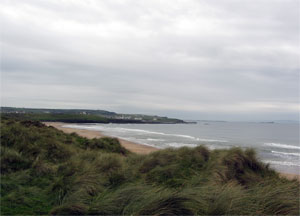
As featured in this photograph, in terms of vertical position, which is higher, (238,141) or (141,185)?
(141,185)

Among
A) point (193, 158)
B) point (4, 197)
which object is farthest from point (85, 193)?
point (193, 158)

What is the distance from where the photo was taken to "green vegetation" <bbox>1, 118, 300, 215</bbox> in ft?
16.4

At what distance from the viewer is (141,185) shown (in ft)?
20.2

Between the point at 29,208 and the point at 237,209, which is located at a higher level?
the point at 237,209

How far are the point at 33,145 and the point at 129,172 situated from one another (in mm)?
4028

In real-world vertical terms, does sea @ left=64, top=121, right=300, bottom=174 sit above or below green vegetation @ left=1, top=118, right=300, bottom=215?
below

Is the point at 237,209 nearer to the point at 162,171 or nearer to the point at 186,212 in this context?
the point at 186,212

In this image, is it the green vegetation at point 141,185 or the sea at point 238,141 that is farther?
the sea at point 238,141

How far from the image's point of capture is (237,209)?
480cm

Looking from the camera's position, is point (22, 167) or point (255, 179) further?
point (255, 179)

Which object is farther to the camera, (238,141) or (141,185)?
(238,141)

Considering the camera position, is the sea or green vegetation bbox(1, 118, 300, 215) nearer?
green vegetation bbox(1, 118, 300, 215)

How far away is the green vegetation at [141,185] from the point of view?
4.99m

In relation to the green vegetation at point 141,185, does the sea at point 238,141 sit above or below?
below
